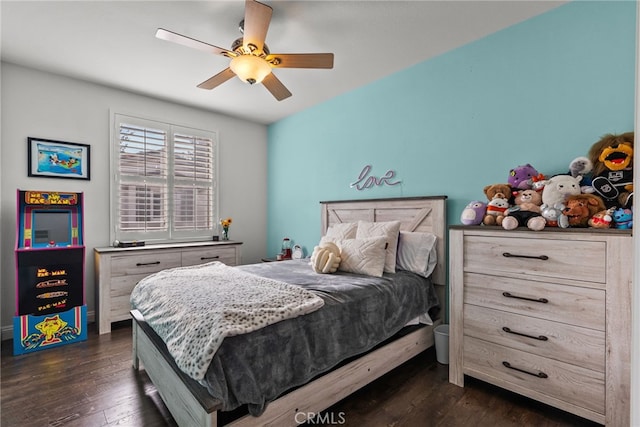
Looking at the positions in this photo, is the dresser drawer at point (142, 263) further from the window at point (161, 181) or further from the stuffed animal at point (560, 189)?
the stuffed animal at point (560, 189)

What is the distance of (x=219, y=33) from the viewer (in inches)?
92.6

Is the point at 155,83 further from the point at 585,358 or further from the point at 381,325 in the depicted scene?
the point at 585,358

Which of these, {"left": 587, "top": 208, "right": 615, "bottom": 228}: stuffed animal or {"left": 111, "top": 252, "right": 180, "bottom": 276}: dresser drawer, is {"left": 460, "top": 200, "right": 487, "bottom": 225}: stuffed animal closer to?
{"left": 587, "top": 208, "right": 615, "bottom": 228}: stuffed animal

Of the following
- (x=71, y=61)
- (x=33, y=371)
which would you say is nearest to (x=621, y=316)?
(x=33, y=371)

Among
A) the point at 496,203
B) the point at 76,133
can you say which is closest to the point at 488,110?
the point at 496,203

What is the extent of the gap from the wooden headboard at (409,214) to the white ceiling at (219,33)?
1320 mm

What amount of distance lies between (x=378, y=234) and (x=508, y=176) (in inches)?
43.7

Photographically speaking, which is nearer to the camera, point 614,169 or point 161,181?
point 614,169

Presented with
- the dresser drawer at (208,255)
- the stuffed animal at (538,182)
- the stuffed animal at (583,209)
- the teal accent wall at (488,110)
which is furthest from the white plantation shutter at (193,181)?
the stuffed animal at (583,209)

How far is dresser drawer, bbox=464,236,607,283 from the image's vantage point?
5.29 feet

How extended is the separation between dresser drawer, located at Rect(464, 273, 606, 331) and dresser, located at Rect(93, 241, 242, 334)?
3013mm

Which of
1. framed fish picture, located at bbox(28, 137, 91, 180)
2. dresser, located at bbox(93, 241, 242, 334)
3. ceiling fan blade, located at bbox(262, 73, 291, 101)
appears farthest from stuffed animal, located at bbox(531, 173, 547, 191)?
framed fish picture, located at bbox(28, 137, 91, 180)

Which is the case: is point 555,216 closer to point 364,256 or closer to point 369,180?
point 364,256

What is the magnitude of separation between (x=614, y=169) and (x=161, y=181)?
13.9 ft
